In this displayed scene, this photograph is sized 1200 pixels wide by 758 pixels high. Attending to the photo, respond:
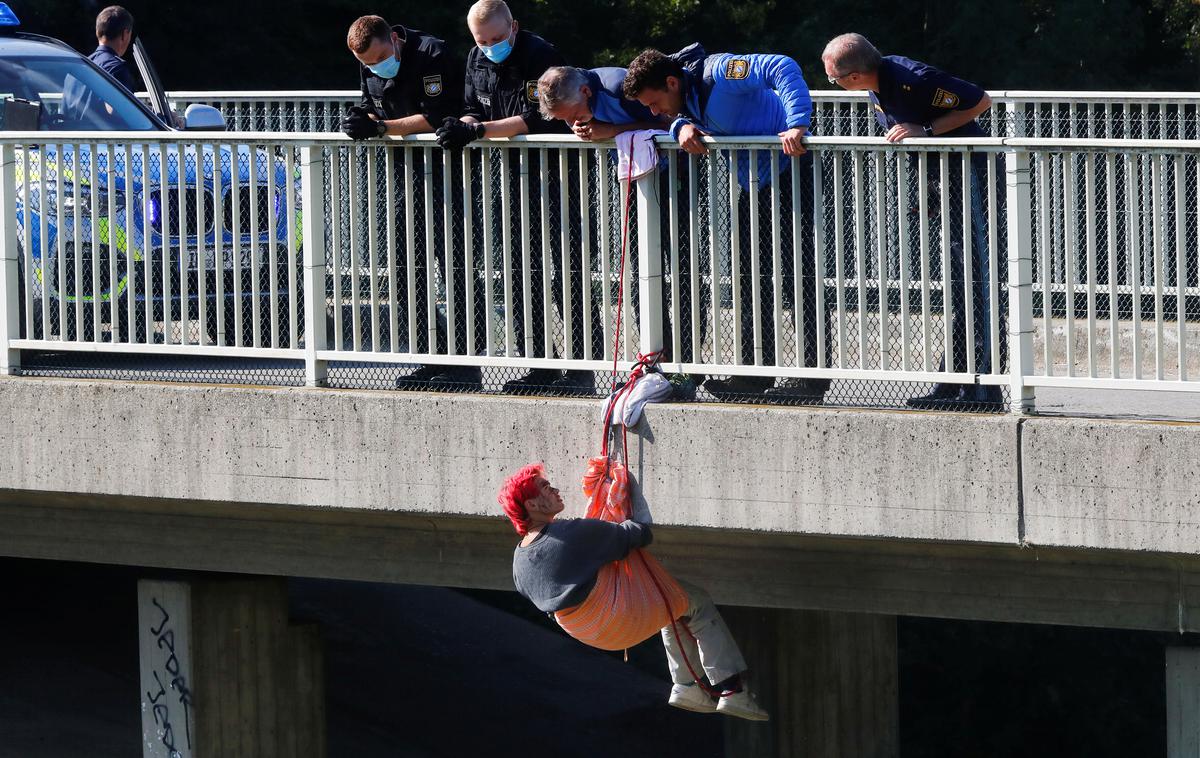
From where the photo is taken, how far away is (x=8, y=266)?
7520 mm

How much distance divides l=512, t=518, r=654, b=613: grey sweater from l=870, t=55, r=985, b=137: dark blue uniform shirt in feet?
6.59

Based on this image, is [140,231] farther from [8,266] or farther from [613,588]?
[613,588]

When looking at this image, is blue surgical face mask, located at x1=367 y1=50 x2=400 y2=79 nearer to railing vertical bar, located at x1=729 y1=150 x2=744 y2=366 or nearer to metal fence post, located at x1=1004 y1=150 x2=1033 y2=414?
railing vertical bar, located at x1=729 y1=150 x2=744 y2=366

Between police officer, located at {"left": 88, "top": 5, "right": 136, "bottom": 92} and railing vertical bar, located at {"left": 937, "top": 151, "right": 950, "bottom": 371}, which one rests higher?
police officer, located at {"left": 88, "top": 5, "right": 136, "bottom": 92}

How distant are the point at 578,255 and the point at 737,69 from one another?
3.16 feet

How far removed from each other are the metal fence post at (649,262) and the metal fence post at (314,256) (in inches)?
54.0

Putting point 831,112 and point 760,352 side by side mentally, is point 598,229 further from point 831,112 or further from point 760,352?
point 831,112

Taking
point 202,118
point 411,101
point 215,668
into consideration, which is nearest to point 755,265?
point 411,101

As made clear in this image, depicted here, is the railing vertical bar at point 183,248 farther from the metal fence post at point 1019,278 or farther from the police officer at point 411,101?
the metal fence post at point 1019,278

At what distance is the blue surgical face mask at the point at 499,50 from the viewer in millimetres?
7074

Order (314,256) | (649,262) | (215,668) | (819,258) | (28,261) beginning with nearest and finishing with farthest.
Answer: (819,258) → (649,262) → (314,256) → (28,261) → (215,668)

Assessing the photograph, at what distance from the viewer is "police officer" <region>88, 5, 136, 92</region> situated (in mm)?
10969

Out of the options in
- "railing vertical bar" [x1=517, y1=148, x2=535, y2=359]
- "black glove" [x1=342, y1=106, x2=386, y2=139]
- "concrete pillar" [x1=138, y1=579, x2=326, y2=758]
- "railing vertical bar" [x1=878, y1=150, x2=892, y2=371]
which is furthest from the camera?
"concrete pillar" [x1=138, y1=579, x2=326, y2=758]

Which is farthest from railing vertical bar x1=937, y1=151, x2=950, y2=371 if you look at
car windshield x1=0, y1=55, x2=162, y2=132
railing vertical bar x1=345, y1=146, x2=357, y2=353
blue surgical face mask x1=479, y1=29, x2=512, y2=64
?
car windshield x1=0, y1=55, x2=162, y2=132
